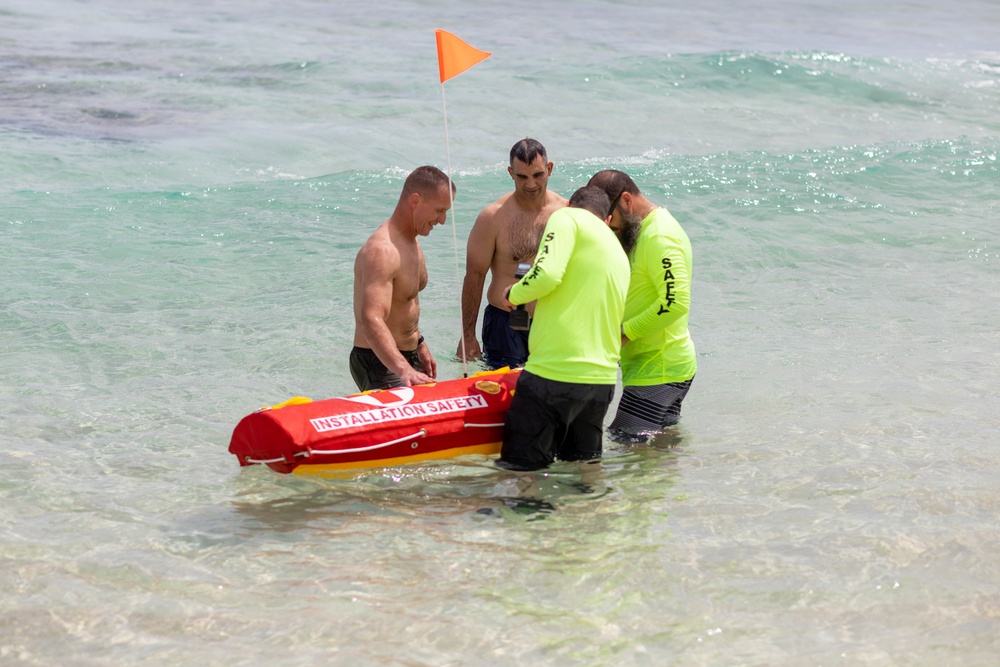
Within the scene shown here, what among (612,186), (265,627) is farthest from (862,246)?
(265,627)

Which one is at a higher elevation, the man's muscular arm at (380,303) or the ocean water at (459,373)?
the man's muscular arm at (380,303)

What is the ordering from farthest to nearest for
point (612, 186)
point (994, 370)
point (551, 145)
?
point (551, 145)
point (994, 370)
point (612, 186)

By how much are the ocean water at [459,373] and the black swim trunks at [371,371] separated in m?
0.54

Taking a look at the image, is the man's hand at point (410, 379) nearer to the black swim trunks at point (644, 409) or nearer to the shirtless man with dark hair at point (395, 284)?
the shirtless man with dark hair at point (395, 284)

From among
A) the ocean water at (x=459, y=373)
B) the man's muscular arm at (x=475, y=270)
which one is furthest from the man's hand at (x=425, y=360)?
the ocean water at (x=459, y=373)

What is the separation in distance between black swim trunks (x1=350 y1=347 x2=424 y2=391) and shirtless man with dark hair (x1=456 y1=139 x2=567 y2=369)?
590 millimetres

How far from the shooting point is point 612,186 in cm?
567

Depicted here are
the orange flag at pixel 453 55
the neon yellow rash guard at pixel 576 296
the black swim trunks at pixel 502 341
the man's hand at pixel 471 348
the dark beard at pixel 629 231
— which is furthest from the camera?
the black swim trunks at pixel 502 341

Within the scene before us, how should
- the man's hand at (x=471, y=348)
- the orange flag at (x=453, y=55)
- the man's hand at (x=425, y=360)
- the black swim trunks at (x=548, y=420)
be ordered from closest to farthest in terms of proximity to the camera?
the black swim trunks at (x=548, y=420) → the orange flag at (x=453, y=55) → the man's hand at (x=425, y=360) → the man's hand at (x=471, y=348)

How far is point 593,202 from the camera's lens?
211 inches

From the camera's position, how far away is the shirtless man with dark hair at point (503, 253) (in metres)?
6.77

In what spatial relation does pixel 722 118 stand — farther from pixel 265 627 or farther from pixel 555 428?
pixel 265 627

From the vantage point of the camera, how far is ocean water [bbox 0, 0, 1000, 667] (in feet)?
14.8

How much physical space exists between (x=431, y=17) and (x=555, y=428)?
2545 centimetres
